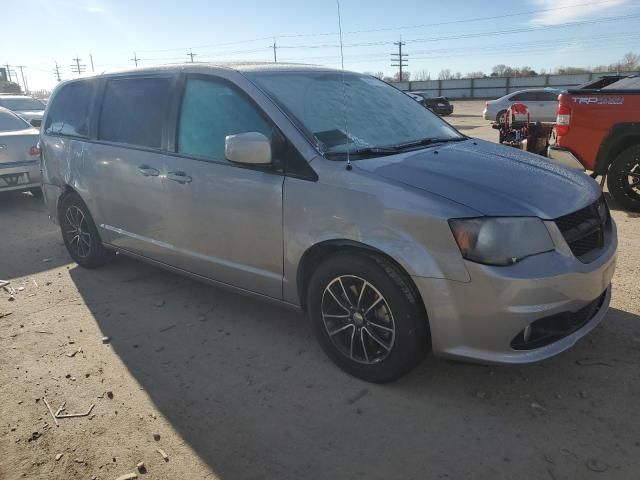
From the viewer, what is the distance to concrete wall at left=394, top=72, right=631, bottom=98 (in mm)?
46925

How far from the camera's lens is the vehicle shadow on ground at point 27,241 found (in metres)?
5.42

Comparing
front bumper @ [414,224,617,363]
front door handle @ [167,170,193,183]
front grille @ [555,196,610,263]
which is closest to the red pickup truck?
front grille @ [555,196,610,263]

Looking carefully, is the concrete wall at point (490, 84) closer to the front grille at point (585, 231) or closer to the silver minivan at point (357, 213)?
the silver minivan at point (357, 213)

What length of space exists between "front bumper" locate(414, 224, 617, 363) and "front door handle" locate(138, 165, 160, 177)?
2253 millimetres

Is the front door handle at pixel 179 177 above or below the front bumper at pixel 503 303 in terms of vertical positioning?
above

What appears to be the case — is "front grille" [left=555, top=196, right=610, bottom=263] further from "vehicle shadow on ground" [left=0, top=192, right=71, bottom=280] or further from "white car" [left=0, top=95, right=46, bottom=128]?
"white car" [left=0, top=95, right=46, bottom=128]

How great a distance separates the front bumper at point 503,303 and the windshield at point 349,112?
3.68 ft

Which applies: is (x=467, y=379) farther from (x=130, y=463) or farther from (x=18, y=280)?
(x=18, y=280)

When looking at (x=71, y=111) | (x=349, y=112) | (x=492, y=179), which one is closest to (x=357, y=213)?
(x=492, y=179)

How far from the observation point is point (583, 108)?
6.51 metres

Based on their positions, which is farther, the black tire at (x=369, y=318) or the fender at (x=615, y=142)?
the fender at (x=615, y=142)

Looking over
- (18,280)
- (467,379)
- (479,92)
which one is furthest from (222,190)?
(479,92)

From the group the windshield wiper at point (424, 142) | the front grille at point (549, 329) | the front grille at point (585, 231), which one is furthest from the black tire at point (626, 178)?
the front grille at point (549, 329)

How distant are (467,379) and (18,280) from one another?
171 inches
